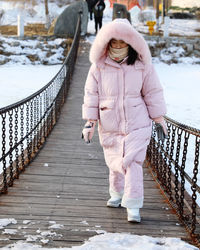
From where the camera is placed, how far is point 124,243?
2912 mm

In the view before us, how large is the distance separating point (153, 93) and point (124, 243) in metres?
1.19

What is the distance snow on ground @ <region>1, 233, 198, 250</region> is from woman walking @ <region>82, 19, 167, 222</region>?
0.42 metres

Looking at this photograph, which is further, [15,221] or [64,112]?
[64,112]

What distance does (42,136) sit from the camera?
7.15 m

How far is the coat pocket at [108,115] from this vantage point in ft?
11.1

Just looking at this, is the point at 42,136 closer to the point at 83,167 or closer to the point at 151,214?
the point at 83,167

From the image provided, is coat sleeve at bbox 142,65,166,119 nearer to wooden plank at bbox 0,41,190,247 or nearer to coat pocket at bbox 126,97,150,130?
coat pocket at bbox 126,97,150,130

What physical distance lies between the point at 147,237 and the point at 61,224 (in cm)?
68

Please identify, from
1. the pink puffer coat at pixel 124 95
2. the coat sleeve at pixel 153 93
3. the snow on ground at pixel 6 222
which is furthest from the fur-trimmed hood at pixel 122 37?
the snow on ground at pixel 6 222

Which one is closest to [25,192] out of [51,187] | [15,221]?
[51,187]

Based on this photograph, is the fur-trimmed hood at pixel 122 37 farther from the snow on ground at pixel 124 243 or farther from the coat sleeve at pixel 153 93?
the snow on ground at pixel 124 243

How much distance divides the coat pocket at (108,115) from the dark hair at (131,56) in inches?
13.3

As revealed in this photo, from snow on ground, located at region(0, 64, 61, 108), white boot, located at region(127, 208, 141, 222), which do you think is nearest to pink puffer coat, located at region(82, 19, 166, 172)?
white boot, located at region(127, 208, 141, 222)

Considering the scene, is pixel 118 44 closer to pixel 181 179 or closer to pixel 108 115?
pixel 108 115
